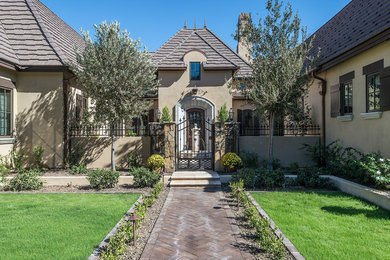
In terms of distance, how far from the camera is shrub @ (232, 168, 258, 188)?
844 cm

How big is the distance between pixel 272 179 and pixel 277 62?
157 inches

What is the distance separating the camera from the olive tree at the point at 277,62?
9.15 m

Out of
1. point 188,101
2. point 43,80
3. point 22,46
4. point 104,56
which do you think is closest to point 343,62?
point 188,101

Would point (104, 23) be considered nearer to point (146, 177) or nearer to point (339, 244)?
point (146, 177)

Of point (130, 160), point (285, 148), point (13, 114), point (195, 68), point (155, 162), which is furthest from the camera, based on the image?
point (195, 68)

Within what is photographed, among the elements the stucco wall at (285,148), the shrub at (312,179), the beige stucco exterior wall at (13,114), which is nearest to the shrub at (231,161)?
the stucco wall at (285,148)

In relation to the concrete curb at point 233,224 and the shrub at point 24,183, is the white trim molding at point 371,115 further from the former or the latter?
the shrub at point 24,183

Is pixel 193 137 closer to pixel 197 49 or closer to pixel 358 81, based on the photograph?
pixel 197 49

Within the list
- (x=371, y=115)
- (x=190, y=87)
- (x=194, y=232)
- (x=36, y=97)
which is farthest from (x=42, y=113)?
(x=371, y=115)

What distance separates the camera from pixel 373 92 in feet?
28.6

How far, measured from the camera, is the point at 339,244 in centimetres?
436

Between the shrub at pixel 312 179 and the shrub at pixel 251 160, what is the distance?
2.45 m

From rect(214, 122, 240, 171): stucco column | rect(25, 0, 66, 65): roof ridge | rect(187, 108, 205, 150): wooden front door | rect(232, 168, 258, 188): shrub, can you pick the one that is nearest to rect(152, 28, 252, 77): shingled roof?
rect(187, 108, 205, 150): wooden front door

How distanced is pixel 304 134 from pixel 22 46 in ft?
40.9
